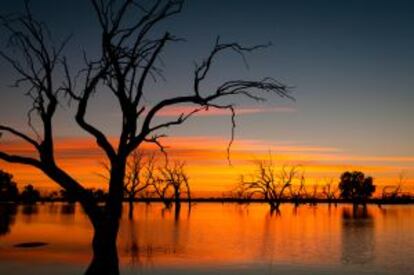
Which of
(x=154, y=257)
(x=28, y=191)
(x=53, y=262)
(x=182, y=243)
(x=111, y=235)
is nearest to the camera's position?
(x=111, y=235)

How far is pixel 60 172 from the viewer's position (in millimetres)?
15492

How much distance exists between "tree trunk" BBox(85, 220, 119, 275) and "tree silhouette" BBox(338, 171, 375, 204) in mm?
161011

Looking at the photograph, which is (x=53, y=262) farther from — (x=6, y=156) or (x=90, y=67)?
(x=90, y=67)

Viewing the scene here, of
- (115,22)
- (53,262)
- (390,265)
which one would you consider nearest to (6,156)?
(115,22)

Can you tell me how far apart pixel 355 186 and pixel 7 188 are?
90.0 m

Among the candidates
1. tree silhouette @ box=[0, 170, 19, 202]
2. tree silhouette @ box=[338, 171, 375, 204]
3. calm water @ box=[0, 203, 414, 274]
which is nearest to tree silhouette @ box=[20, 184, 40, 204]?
tree silhouette @ box=[0, 170, 19, 202]

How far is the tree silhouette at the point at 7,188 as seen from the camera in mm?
132500

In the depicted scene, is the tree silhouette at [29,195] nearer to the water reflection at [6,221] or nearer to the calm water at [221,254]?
the water reflection at [6,221]

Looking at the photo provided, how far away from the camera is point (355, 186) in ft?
565

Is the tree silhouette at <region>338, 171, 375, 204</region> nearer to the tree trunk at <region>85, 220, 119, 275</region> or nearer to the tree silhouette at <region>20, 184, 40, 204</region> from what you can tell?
the tree silhouette at <region>20, 184, 40, 204</region>

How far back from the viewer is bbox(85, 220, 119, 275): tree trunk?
1499 centimetres

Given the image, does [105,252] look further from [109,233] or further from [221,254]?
[221,254]

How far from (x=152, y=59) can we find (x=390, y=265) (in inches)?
478

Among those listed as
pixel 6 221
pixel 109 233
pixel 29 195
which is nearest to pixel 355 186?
pixel 29 195
